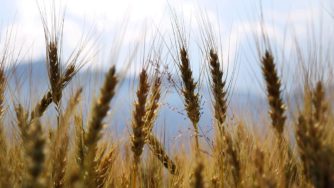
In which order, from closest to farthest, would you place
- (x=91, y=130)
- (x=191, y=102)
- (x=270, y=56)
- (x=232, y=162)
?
(x=91, y=130) < (x=232, y=162) < (x=270, y=56) < (x=191, y=102)

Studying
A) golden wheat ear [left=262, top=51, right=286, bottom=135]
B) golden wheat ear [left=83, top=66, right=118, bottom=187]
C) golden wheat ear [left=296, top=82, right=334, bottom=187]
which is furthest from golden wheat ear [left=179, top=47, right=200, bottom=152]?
golden wheat ear [left=83, top=66, right=118, bottom=187]

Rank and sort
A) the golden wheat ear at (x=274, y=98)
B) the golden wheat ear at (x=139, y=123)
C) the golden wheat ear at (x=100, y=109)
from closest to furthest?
the golden wheat ear at (x=100, y=109) → the golden wheat ear at (x=274, y=98) → the golden wheat ear at (x=139, y=123)

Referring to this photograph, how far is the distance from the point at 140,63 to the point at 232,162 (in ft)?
3.63

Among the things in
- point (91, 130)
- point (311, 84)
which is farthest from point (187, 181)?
point (91, 130)

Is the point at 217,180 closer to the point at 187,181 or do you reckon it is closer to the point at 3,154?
the point at 187,181

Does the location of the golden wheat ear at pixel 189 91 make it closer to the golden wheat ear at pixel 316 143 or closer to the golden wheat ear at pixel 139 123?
the golden wheat ear at pixel 139 123

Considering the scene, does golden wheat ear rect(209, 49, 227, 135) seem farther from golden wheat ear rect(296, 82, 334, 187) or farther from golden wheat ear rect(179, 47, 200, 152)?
golden wheat ear rect(296, 82, 334, 187)

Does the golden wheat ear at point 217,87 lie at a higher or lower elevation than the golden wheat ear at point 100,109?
higher

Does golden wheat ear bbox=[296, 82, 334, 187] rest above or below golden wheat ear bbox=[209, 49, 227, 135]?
below

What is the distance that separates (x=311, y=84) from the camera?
7.06 feet

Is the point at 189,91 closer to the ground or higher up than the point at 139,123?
higher up

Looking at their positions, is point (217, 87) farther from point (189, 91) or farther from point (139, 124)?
point (139, 124)

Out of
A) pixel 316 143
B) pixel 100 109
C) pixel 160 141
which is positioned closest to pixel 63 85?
pixel 160 141

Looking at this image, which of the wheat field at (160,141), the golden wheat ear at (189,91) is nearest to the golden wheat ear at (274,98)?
the wheat field at (160,141)
